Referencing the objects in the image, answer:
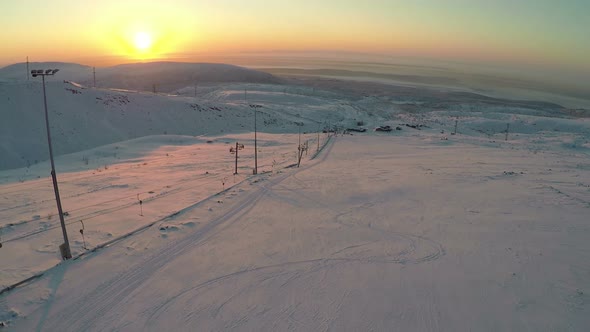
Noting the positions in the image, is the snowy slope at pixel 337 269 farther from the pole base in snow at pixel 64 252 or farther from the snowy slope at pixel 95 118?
the snowy slope at pixel 95 118

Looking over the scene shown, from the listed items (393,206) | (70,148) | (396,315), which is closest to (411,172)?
(393,206)

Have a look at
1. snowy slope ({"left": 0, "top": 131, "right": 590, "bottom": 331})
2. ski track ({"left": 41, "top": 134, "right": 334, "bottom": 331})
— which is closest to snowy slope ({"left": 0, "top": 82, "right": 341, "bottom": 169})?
snowy slope ({"left": 0, "top": 131, "right": 590, "bottom": 331})

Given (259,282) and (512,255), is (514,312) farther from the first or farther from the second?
(259,282)

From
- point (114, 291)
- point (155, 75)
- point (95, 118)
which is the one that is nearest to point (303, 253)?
point (114, 291)

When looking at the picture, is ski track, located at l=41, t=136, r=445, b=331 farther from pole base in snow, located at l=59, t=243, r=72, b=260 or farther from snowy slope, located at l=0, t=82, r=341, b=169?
snowy slope, located at l=0, t=82, r=341, b=169

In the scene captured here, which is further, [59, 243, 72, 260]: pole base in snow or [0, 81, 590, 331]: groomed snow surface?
[59, 243, 72, 260]: pole base in snow

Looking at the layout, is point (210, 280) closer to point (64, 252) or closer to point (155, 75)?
point (64, 252)
